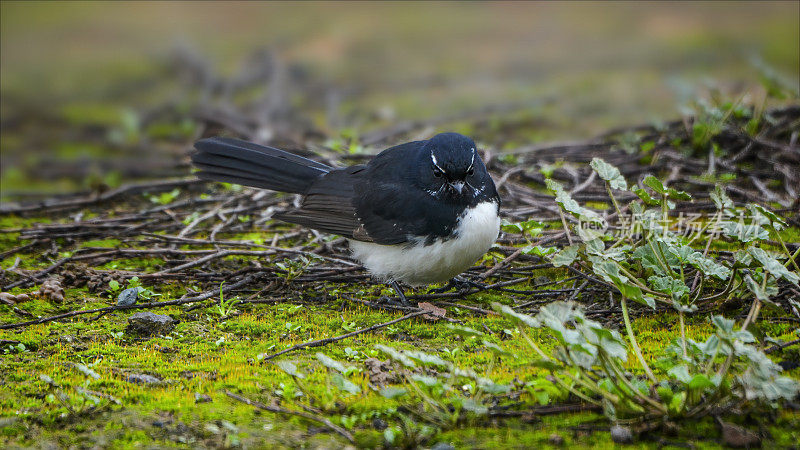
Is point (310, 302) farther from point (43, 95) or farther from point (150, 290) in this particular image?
point (43, 95)

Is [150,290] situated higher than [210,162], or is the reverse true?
[210,162]

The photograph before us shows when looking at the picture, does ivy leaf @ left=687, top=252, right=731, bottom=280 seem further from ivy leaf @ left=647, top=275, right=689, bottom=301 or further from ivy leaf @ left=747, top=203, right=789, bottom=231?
ivy leaf @ left=747, top=203, right=789, bottom=231

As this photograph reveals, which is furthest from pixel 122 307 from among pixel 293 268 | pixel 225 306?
pixel 293 268

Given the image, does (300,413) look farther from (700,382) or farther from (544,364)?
(700,382)

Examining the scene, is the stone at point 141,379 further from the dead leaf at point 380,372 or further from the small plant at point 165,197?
the small plant at point 165,197

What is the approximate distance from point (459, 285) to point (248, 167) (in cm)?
163

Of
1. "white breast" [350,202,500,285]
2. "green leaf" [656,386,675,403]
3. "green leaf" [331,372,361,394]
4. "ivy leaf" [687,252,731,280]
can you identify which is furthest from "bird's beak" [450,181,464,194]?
"green leaf" [656,386,675,403]

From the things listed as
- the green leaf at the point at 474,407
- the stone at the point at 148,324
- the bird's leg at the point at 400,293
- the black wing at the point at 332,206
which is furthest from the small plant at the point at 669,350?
the stone at the point at 148,324

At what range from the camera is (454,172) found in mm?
4156

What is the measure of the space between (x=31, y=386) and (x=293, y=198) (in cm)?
331

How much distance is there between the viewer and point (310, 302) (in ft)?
15.0

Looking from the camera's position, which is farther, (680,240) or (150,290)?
(150,290)

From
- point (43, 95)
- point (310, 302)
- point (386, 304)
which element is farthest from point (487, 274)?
point (43, 95)

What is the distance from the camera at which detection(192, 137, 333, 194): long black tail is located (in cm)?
505
